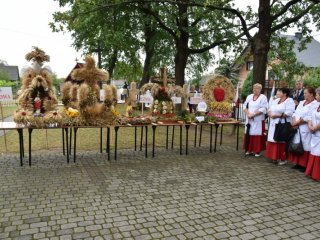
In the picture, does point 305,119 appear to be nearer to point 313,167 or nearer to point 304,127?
point 304,127

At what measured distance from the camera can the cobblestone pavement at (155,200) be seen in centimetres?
392

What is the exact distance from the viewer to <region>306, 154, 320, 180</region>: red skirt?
608 centimetres

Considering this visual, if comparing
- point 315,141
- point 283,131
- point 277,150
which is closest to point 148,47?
point 277,150

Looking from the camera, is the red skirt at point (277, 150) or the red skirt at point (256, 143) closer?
the red skirt at point (277, 150)

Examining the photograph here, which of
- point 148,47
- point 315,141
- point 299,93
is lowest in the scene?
point 315,141

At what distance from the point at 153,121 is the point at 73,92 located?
2010mm

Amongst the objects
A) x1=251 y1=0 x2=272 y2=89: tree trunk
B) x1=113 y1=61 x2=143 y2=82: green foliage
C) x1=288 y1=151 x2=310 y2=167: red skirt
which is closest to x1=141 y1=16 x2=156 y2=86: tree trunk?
x1=113 y1=61 x2=143 y2=82: green foliage

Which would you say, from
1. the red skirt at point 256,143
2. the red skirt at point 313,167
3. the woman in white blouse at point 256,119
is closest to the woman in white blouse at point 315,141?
the red skirt at point 313,167

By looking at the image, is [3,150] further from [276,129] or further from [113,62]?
[113,62]

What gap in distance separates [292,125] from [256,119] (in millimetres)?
1149

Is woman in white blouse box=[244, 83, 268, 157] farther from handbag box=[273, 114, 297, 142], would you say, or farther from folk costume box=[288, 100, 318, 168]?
folk costume box=[288, 100, 318, 168]

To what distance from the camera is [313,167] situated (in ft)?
20.4

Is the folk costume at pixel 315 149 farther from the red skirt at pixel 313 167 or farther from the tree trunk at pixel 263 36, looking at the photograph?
the tree trunk at pixel 263 36

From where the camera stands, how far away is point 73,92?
7.27 metres
